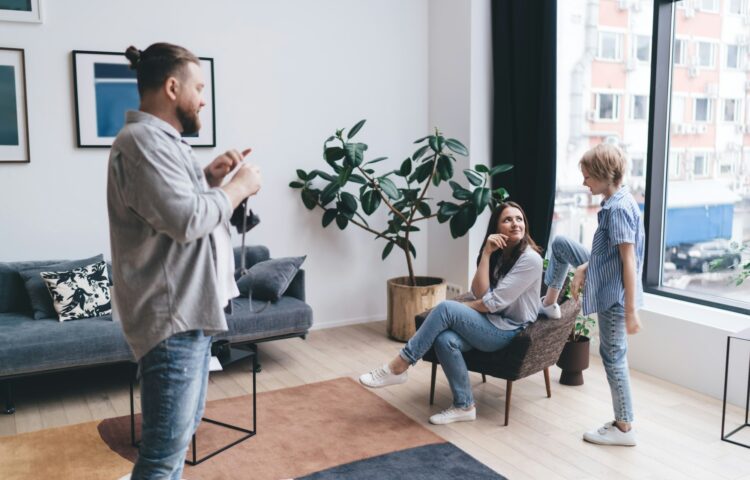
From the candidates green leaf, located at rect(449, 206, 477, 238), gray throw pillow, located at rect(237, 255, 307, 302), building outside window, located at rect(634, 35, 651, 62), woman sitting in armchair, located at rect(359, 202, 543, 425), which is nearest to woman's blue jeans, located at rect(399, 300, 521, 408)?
woman sitting in armchair, located at rect(359, 202, 543, 425)

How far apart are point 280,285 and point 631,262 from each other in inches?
85.2

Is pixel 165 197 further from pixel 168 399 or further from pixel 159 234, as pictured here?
pixel 168 399

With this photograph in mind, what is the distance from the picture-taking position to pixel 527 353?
10.5 feet

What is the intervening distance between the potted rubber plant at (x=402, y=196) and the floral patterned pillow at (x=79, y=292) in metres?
1.48

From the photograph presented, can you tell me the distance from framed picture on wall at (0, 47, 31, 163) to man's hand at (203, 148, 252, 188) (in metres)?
2.80

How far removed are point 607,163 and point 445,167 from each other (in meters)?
1.75

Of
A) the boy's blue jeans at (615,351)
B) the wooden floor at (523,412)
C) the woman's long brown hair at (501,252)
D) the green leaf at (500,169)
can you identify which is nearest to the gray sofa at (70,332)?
the wooden floor at (523,412)

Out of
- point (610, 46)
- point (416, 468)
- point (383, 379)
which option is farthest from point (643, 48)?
point (416, 468)

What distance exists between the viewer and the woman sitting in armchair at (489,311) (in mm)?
3240

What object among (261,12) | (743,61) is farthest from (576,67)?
(261,12)

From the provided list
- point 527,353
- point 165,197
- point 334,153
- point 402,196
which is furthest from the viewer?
A: point 402,196

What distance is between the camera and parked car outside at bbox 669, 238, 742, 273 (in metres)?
3.84

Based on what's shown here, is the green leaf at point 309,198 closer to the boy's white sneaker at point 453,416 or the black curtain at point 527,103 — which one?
the black curtain at point 527,103

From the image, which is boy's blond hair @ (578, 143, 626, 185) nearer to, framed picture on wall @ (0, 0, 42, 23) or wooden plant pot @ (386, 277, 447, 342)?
wooden plant pot @ (386, 277, 447, 342)
